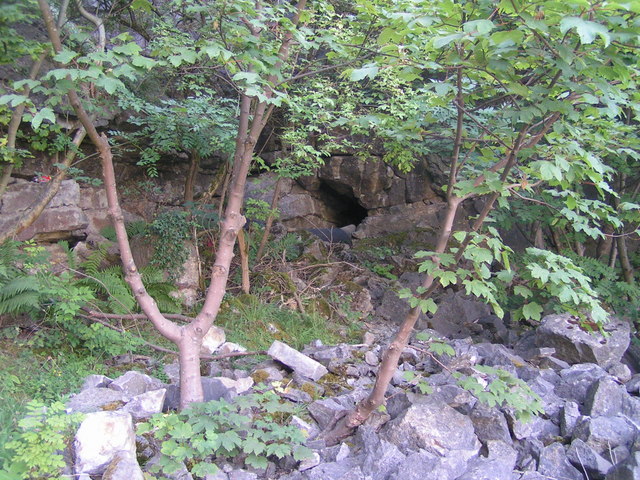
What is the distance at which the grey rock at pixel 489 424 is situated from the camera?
10.5 ft

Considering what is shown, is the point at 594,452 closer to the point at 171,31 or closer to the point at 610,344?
the point at 610,344

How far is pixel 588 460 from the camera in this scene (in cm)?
296

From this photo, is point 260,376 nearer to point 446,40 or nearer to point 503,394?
point 503,394

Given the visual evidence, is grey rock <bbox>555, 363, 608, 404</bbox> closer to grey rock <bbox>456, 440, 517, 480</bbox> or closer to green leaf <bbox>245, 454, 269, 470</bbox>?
grey rock <bbox>456, 440, 517, 480</bbox>

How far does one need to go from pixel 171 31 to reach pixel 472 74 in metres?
4.08

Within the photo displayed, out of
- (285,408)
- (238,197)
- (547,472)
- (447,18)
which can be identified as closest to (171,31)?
(238,197)

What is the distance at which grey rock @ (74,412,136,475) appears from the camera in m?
2.58

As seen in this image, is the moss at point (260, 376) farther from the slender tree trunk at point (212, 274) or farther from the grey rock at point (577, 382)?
the grey rock at point (577, 382)

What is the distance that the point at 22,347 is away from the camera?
4.28 meters

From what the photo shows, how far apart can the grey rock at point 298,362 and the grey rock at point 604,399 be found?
2083 mm

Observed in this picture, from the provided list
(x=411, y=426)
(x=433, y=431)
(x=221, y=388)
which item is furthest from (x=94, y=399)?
(x=433, y=431)

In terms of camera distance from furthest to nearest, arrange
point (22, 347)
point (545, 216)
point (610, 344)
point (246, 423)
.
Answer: point (545, 216)
point (610, 344)
point (22, 347)
point (246, 423)

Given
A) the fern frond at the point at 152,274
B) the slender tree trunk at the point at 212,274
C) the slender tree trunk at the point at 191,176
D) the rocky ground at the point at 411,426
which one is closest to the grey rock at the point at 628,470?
the rocky ground at the point at 411,426

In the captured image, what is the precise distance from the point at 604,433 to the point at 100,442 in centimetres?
308
